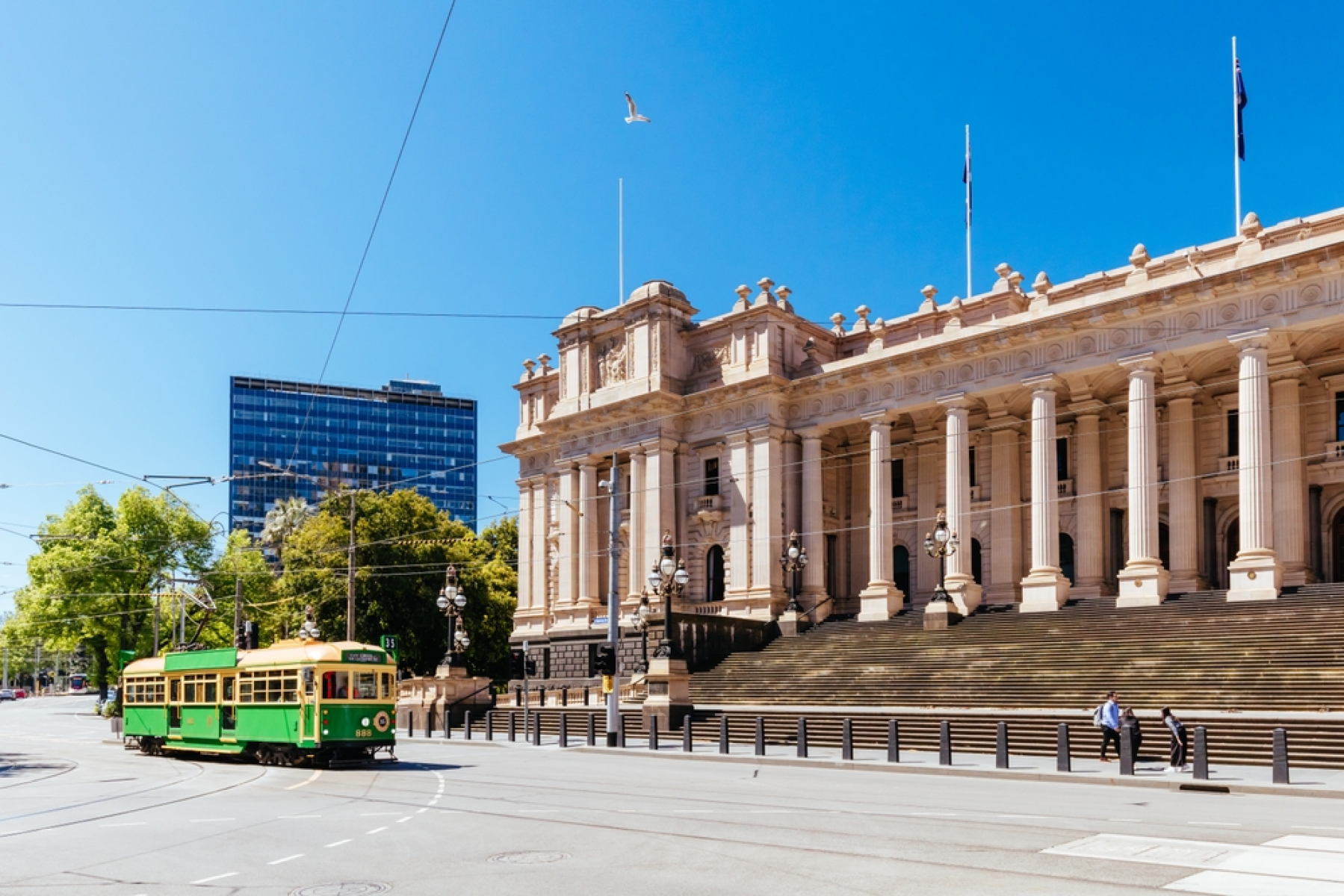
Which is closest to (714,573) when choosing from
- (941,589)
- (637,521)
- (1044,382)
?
(637,521)

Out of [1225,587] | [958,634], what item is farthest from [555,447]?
[1225,587]

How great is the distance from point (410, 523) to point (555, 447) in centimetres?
968

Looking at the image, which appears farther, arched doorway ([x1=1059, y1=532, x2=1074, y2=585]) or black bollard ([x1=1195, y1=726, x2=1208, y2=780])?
arched doorway ([x1=1059, y1=532, x2=1074, y2=585])

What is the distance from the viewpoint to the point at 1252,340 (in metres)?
38.0

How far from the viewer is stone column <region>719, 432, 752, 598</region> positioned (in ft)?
172

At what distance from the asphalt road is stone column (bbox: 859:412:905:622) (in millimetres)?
24346

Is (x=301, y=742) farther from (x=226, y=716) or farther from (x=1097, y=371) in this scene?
(x=1097, y=371)

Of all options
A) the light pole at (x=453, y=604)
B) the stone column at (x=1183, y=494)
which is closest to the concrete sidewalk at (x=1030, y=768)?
the light pole at (x=453, y=604)

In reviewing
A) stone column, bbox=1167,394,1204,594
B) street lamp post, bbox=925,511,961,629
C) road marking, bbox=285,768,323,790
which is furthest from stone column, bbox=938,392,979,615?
road marking, bbox=285,768,323,790

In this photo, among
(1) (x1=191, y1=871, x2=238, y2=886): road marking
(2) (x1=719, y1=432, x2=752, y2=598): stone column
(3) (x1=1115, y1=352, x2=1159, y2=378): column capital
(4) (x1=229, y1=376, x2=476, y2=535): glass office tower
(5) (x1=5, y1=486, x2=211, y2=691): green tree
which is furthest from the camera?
(4) (x1=229, y1=376, x2=476, y2=535): glass office tower

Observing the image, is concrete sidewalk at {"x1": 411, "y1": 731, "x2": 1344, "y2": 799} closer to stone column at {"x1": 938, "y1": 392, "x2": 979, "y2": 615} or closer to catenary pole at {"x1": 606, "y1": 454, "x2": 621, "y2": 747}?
catenary pole at {"x1": 606, "y1": 454, "x2": 621, "y2": 747}

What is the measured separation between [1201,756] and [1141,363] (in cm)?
2211

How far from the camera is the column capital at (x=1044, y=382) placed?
4350 centimetres

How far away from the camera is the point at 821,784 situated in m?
21.5
